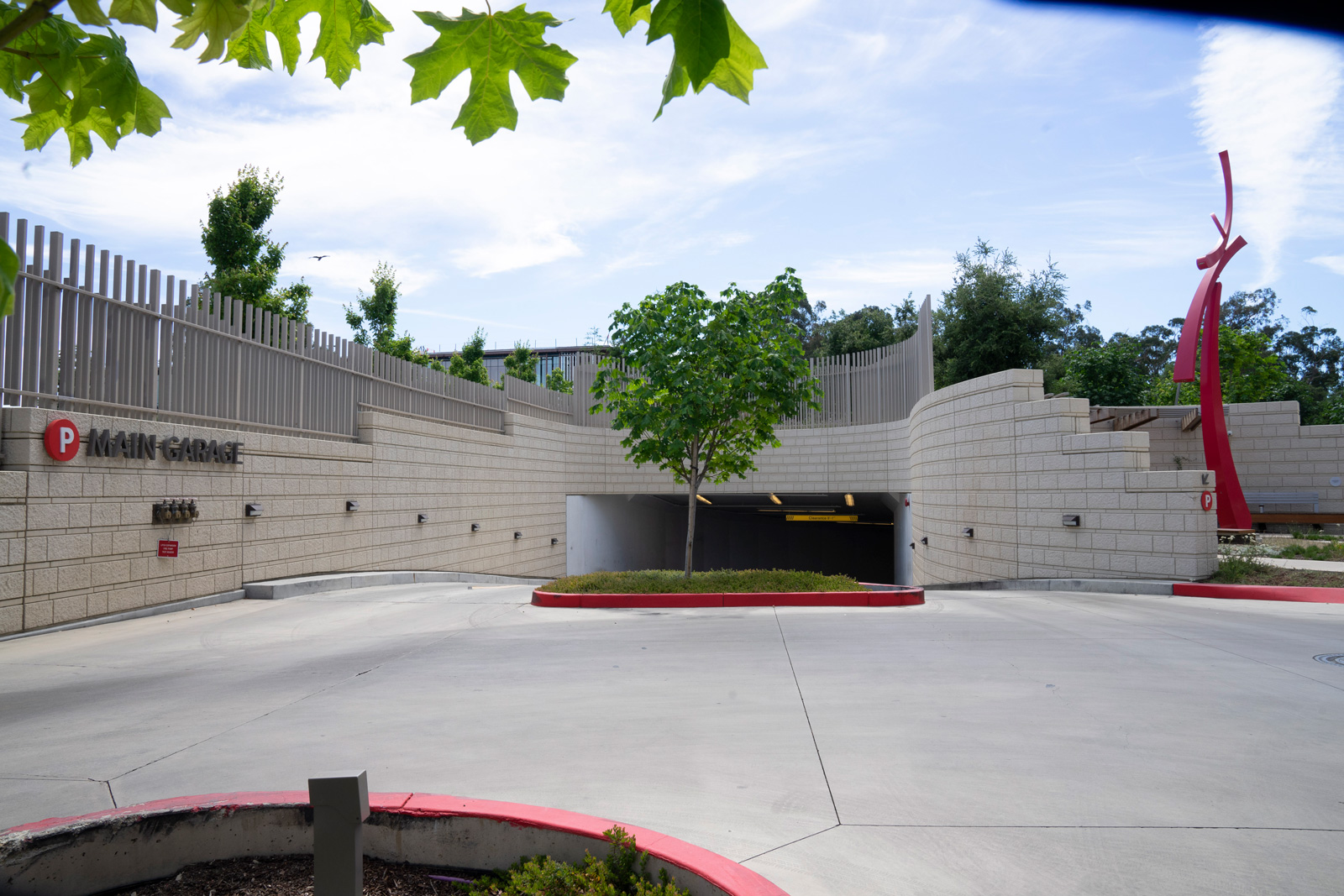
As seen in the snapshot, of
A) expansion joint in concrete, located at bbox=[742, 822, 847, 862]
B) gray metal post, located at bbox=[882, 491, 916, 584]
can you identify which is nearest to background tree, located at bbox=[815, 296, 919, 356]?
gray metal post, located at bbox=[882, 491, 916, 584]

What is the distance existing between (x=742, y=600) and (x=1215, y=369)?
1144 centimetres

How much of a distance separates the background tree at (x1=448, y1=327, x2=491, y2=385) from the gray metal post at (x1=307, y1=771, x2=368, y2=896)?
30.1 metres

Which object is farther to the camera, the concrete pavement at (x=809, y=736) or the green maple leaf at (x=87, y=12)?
the concrete pavement at (x=809, y=736)

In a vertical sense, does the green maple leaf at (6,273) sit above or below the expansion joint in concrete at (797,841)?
above

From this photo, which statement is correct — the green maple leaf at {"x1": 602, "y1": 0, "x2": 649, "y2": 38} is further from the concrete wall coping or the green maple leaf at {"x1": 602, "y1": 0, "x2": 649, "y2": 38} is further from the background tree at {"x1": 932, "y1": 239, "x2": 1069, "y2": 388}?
the background tree at {"x1": 932, "y1": 239, "x2": 1069, "y2": 388}

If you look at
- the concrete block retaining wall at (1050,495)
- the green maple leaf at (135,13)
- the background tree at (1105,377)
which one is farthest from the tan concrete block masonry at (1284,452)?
the green maple leaf at (135,13)

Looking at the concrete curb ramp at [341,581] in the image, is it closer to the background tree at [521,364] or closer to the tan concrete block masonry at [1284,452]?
the tan concrete block masonry at [1284,452]

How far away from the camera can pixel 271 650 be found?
26.1ft

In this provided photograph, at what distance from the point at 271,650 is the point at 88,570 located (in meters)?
2.94

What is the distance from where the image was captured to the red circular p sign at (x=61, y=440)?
27.8 ft

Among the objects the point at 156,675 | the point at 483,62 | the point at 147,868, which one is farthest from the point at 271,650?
the point at 483,62

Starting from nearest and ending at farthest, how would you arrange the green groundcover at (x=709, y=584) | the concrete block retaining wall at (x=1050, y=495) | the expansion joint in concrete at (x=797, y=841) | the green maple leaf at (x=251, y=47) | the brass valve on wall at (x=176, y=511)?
the green maple leaf at (x=251, y=47)
the expansion joint in concrete at (x=797, y=841)
the brass valve on wall at (x=176, y=511)
the concrete block retaining wall at (x=1050, y=495)
the green groundcover at (x=709, y=584)

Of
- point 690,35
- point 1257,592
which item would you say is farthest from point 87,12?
point 1257,592

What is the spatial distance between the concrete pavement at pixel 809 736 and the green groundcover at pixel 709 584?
3.09m
